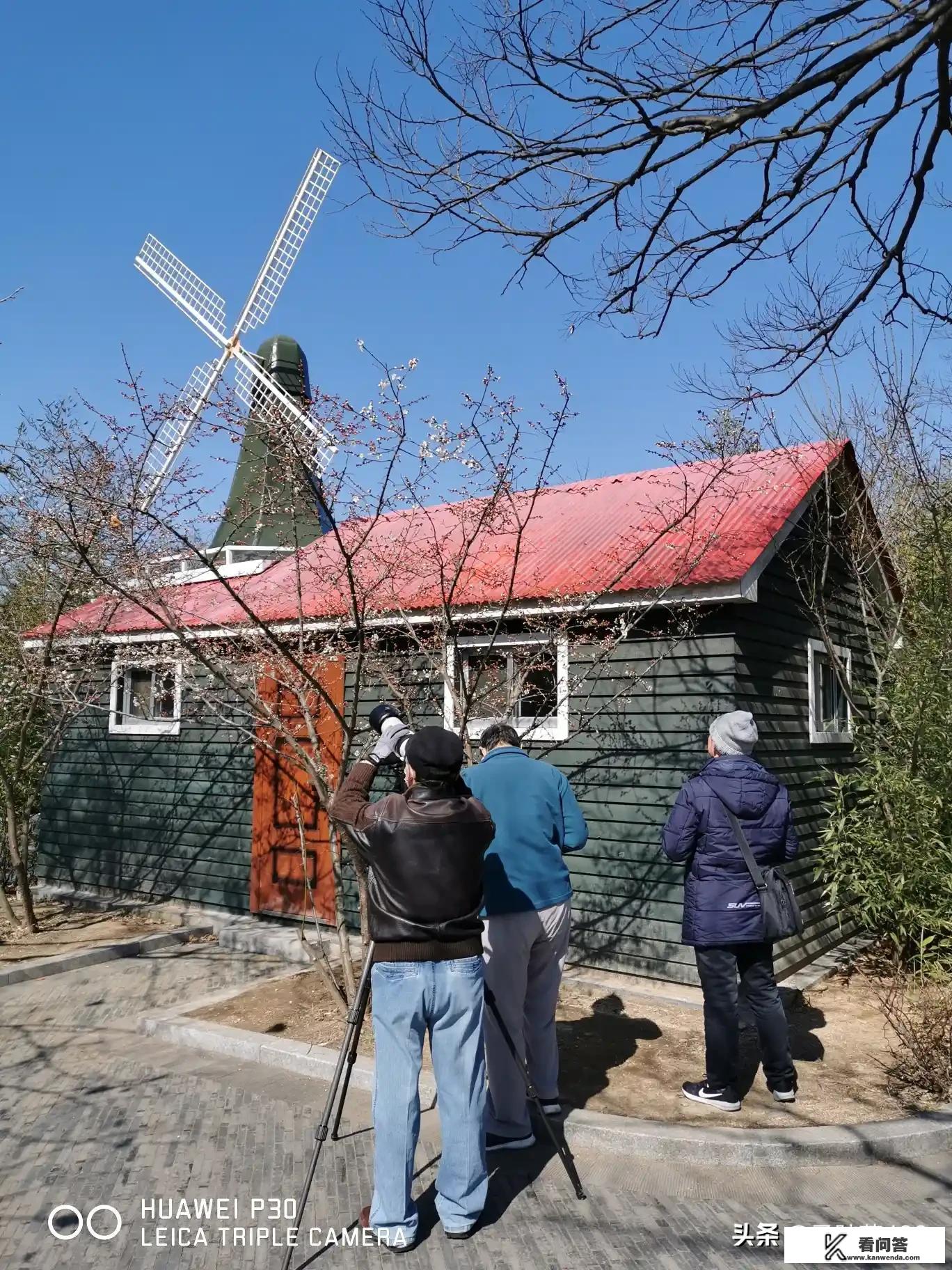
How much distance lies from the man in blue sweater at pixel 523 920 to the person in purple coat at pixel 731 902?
2.24 ft

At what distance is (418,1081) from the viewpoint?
11.5ft

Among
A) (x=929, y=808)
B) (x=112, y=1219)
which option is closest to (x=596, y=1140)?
(x=112, y=1219)

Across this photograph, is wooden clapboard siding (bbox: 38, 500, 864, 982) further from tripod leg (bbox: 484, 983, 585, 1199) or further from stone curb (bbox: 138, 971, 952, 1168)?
stone curb (bbox: 138, 971, 952, 1168)

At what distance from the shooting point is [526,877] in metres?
4.44

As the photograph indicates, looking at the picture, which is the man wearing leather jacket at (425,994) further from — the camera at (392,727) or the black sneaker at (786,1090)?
the black sneaker at (786,1090)

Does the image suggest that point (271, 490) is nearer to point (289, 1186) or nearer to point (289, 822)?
point (289, 822)

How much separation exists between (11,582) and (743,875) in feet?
46.4

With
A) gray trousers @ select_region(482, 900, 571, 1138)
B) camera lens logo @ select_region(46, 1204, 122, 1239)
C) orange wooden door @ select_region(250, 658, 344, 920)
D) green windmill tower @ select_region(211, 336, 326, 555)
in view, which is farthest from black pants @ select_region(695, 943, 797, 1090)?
orange wooden door @ select_region(250, 658, 344, 920)

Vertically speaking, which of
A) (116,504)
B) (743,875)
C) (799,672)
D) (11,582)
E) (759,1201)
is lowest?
(759,1201)

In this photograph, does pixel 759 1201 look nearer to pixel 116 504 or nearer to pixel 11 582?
pixel 116 504

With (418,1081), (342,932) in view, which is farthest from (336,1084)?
(342,932)

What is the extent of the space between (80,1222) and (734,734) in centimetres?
369

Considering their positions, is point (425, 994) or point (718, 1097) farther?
point (718, 1097)

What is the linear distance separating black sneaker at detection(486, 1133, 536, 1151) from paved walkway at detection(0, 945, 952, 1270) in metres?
0.08
